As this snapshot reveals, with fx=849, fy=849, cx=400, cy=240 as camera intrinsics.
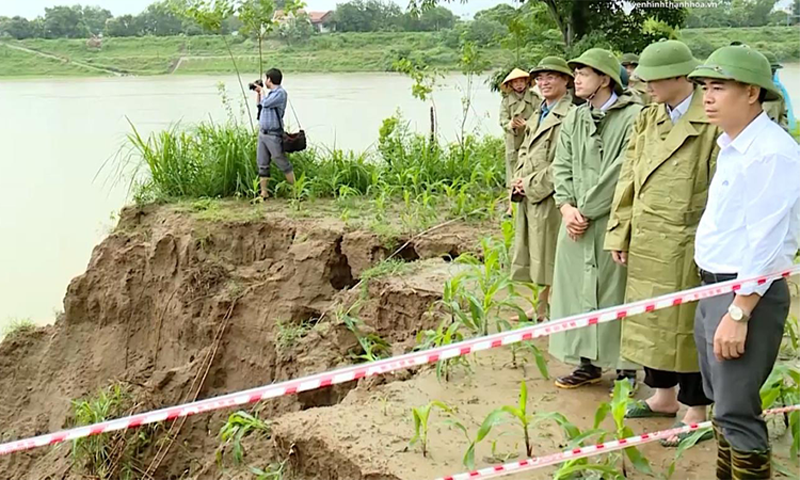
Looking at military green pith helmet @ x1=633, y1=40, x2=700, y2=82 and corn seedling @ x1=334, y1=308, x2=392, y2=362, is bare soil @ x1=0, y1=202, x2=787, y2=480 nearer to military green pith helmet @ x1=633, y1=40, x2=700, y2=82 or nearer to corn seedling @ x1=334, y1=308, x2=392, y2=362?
corn seedling @ x1=334, y1=308, x2=392, y2=362

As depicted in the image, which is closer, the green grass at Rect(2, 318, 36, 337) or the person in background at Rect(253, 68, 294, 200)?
the green grass at Rect(2, 318, 36, 337)

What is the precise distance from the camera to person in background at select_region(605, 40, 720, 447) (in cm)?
308

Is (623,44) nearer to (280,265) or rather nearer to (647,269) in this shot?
(280,265)

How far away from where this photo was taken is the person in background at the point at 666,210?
10.1ft

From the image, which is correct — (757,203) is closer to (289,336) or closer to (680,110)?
(680,110)

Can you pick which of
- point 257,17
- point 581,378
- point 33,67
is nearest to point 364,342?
point 581,378

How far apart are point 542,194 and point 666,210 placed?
1233mm

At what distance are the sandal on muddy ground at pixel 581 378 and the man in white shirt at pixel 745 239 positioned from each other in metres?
1.24

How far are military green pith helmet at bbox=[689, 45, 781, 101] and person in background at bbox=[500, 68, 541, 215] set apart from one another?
4.38 metres

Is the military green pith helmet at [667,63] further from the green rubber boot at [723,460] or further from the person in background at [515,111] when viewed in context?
the person in background at [515,111]

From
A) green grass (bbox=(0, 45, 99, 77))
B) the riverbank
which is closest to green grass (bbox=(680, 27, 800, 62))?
the riverbank

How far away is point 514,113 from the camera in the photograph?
23.6 ft

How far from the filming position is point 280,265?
271 inches

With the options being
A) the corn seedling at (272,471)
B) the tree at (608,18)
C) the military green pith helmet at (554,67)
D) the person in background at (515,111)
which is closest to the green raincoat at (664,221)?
the military green pith helmet at (554,67)
